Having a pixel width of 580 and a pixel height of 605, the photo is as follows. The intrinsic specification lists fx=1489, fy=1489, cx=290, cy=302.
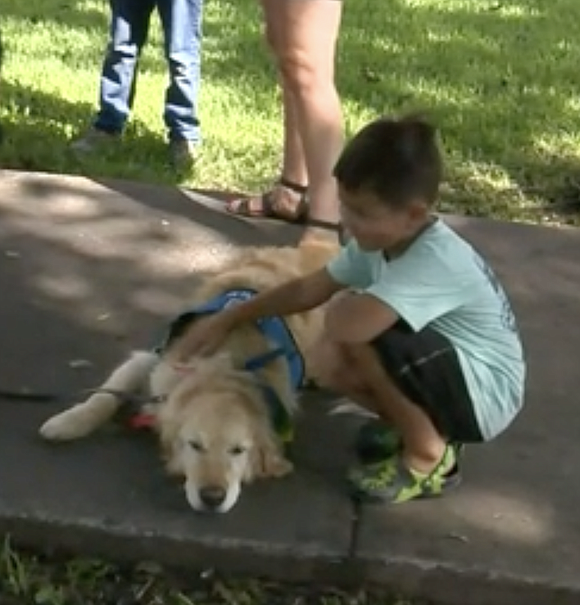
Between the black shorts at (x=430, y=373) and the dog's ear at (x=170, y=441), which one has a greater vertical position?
the black shorts at (x=430, y=373)

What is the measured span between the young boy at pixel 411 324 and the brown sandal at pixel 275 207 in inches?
65.0

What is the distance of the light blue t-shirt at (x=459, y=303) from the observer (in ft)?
10.9

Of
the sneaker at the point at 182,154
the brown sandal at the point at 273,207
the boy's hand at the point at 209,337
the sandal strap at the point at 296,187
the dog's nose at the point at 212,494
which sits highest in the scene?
the boy's hand at the point at 209,337

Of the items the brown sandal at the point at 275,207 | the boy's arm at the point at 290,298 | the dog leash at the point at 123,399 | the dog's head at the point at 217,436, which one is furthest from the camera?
the brown sandal at the point at 275,207

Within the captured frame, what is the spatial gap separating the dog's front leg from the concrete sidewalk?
40 millimetres

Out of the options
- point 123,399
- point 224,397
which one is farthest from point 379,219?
point 123,399

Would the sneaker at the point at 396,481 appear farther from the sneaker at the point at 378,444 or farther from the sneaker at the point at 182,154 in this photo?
the sneaker at the point at 182,154

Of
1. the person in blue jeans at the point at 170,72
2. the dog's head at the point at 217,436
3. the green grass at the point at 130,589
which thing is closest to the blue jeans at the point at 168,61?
the person in blue jeans at the point at 170,72

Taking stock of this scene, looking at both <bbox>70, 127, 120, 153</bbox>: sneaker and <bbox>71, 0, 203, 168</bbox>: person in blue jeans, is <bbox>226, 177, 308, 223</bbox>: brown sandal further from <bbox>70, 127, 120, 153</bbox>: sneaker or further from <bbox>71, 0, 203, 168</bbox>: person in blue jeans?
<bbox>70, 127, 120, 153</bbox>: sneaker

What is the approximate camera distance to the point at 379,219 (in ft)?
10.9

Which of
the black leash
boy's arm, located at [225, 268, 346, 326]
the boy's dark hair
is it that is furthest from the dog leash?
the boy's dark hair

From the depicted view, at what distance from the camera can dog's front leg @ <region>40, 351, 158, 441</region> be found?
3668 millimetres

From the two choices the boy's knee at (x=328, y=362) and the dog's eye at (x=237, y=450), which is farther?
the boy's knee at (x=328, y=362)

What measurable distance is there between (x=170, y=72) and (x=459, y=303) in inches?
117
